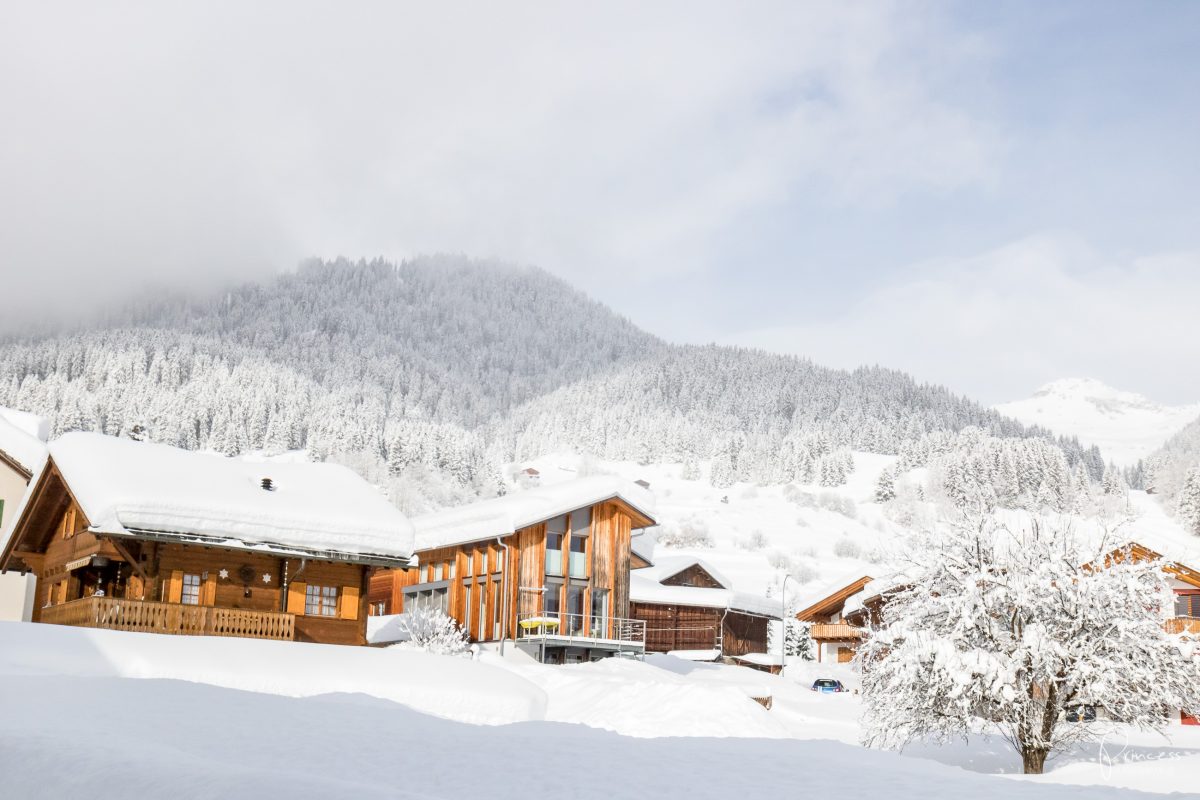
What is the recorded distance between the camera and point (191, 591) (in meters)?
29.7

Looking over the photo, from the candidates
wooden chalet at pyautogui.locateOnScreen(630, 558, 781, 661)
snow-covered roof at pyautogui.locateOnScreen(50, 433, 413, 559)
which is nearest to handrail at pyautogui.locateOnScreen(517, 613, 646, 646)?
snow-covered roof at pyautogui.locateOnScreen(50, 433, 413, 559)

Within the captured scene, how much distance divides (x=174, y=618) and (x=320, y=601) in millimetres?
4835

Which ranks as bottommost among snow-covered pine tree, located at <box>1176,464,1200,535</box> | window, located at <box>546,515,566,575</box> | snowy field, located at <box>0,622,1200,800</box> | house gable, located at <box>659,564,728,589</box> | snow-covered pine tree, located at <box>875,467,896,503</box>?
snowy field, located at <box>0,622,1200,800</box>

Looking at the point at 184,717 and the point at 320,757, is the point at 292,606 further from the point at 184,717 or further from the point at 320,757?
the point at 320,757

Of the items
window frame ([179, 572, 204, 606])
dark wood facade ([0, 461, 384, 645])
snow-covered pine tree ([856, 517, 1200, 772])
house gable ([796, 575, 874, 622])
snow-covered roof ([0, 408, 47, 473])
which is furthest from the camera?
house gable ([796, 575, 874, 622])

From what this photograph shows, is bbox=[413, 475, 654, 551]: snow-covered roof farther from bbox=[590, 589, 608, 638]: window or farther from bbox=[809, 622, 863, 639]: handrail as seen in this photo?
bbox=[809, 622, 863, 639]: handrail

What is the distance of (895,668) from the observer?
76.1 ft

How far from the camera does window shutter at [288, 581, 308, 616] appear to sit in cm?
3108

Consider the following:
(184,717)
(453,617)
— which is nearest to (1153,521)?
(453,617)

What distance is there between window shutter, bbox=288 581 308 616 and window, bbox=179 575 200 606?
2426mm

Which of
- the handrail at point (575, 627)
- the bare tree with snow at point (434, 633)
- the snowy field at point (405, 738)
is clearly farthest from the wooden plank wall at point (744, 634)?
the snowy field at point (405, 738)

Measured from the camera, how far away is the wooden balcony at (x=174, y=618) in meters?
27.3

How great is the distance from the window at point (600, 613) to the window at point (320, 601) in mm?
12758

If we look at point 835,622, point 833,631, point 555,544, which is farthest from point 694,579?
point 555,544
